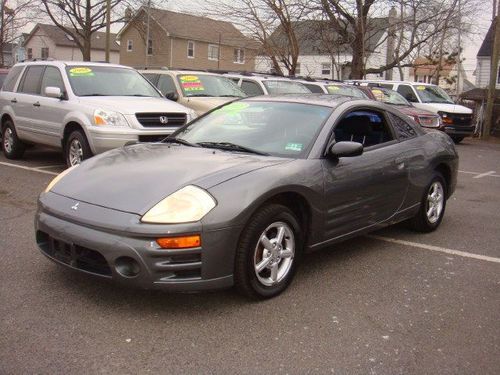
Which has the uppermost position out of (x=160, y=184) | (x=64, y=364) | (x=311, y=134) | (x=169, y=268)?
(x=311, y=134)

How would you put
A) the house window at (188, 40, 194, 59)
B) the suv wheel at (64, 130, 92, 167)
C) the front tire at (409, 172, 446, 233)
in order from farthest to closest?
the house window at (188, 40, 194, 59) < the suv wheel at (64, 130, 92, 167) < the front tire at (409, 172, 446, 233)

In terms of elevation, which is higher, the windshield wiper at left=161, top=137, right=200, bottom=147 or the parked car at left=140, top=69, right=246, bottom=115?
the parked car at left=140, top=69, right=246, bottom=115

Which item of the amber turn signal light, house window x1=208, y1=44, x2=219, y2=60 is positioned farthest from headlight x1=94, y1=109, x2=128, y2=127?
house window x1=208, y1=44, x2=219, y2=60

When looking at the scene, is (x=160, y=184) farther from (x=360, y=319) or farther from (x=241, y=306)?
(x=360, y=319)

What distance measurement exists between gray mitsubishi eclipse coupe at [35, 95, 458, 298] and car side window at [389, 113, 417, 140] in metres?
0.02

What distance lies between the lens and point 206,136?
4.80 m

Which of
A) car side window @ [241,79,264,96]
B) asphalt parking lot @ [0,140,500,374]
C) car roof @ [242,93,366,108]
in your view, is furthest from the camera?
car side window @ [241,79,264,96]

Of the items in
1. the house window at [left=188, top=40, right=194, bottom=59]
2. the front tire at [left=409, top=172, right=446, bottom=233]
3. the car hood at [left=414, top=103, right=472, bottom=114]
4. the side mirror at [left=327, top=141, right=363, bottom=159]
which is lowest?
the front tire at [left=409, top=172, right=446, bottom=233]

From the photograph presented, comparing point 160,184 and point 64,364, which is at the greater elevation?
point 160,184

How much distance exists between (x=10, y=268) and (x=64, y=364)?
5.41 feet

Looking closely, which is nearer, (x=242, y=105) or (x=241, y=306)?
(x=241, y=306)

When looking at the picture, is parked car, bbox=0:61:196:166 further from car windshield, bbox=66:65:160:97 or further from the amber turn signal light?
the amber turn signal light

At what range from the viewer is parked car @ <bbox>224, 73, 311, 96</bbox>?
1241cm

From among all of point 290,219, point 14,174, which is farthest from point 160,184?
point 14,174
